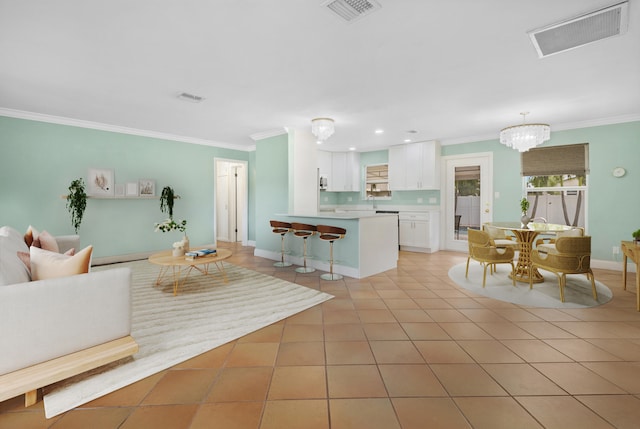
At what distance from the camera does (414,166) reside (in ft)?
23.0

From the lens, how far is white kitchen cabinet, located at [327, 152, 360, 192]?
8.23 metres

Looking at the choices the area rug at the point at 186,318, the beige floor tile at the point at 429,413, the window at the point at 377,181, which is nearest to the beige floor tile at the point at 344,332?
the area rug at the point at 186,318

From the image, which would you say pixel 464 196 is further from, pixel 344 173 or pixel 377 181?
pixel 344 173

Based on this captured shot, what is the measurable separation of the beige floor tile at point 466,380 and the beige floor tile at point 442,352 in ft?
0.22

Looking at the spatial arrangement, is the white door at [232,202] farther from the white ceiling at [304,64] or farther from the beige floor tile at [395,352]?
the beige floor tile at [395,352]

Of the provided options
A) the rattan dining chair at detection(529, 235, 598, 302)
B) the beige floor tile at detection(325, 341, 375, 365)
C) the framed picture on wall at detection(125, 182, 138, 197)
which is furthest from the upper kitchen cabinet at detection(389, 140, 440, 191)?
the framed picture on wall at detection(125, 182, 138, 197)

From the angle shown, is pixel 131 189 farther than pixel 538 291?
Yes

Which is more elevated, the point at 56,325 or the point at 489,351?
the point at 56,325

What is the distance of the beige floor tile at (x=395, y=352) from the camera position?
215 cm

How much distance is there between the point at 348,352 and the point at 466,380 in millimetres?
835

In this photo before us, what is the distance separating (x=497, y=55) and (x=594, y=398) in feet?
9.42

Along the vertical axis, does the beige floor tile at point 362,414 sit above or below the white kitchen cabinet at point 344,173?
below

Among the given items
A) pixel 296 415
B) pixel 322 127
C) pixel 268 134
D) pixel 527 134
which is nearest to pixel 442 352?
pixel 296 415

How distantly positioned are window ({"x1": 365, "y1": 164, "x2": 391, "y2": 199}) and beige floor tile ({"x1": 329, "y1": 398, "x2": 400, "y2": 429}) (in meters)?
6.58
